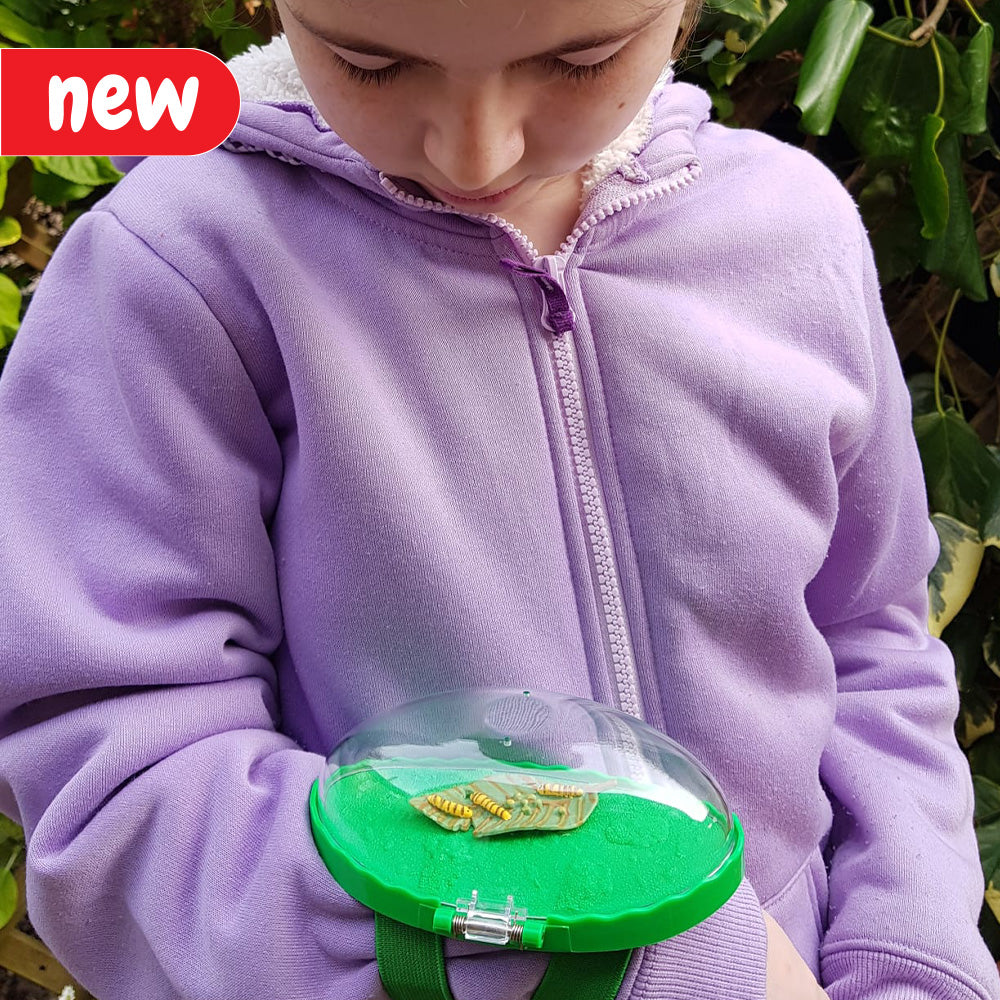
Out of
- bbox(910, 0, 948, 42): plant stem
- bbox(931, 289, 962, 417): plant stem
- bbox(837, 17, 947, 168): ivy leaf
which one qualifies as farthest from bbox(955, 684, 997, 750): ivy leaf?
bbox(910, 0, 948, 42): plant stem

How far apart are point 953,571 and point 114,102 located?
0.93 metres

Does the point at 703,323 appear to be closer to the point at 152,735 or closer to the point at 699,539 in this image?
the point at 699,539

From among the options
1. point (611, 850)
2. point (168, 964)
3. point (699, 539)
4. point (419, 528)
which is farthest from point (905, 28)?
point (168, 964)

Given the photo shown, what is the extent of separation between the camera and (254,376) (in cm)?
60

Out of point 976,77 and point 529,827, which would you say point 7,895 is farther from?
point 976,77

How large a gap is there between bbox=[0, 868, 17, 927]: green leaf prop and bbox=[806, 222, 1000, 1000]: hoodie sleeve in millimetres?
874

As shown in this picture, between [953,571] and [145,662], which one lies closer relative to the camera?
[145,662]

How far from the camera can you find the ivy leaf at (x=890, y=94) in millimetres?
1061

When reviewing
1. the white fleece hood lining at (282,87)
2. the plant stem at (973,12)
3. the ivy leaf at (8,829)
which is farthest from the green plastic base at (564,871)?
the plant stem at (973,12)

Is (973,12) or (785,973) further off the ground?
(973,12)

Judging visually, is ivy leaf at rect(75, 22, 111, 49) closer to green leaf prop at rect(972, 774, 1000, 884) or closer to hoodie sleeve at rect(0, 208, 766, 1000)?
hoodie sleeve at rect(0, 208, 766, 1000)

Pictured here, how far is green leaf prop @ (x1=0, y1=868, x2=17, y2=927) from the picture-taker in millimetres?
1151

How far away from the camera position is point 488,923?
1.54 feet

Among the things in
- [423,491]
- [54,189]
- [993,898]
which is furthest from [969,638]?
[54,189]
